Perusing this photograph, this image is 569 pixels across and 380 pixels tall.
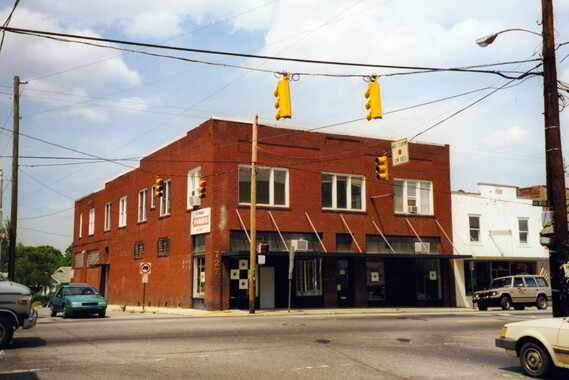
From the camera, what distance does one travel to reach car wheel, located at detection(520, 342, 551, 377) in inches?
381

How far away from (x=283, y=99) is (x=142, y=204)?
27501mm

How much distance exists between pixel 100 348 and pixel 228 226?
17.0 metres

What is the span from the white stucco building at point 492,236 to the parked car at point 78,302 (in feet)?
72.3

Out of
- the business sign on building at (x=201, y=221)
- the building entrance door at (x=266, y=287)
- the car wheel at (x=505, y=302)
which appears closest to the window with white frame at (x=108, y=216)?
the business sign on building at (x=201, y=221)

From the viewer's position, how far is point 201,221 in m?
30.8

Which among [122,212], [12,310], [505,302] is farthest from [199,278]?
[12,310]

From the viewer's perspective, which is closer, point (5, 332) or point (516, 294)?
point (5, 332)

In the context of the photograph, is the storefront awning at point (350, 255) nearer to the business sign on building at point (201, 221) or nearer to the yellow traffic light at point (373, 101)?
the business sign on building at point (201, 221)

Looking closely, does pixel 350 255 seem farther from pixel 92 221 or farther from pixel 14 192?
pixel 92 221

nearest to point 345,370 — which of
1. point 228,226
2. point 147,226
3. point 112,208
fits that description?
point 228,226

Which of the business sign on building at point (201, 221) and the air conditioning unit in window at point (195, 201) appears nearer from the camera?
the business sign on building at point (201, 221)

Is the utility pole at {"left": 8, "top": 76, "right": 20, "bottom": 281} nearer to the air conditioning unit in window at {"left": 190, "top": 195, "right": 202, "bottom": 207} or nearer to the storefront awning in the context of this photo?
the air conditioning unit in window at {"left": 190, "top": 195, "right": 202, "bottom": 207}

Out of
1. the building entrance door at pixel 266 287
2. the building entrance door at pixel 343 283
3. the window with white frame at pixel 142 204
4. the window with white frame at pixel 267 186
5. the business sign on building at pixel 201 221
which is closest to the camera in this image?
the business sign on building at pixel 201 221

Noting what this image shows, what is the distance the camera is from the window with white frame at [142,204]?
39.8 metres
